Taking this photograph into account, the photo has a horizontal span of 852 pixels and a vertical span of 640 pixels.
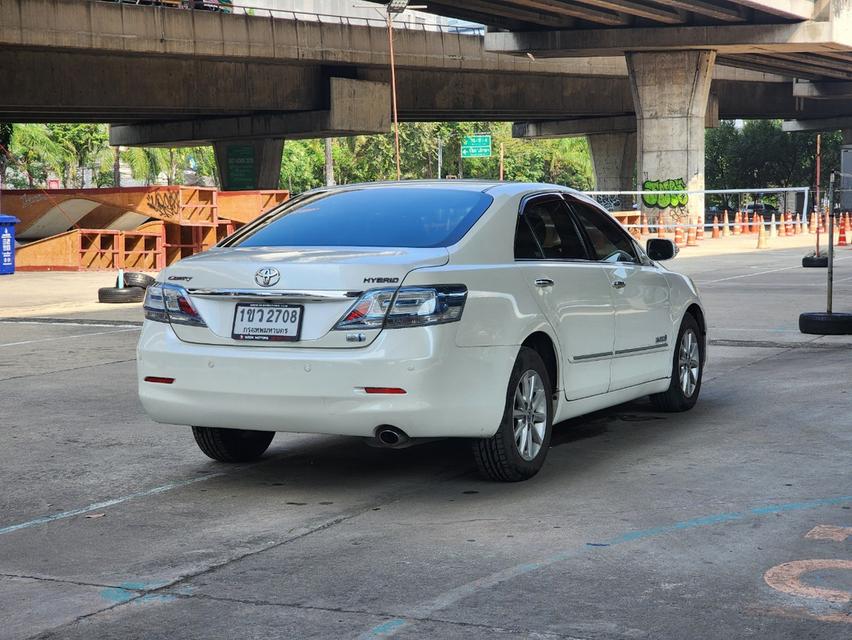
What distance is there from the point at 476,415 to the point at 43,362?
7.85 metres

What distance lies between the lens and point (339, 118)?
50.8 metres

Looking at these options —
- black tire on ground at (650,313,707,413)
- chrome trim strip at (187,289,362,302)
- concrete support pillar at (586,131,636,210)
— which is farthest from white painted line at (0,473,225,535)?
concrete support pillar at (586,131,636,210)

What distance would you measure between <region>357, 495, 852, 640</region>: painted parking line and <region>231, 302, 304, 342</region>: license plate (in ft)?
5.93

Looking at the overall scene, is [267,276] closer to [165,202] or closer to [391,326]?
[391,326]

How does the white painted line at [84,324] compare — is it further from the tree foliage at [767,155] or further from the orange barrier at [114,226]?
the tree foliage at [767,155]

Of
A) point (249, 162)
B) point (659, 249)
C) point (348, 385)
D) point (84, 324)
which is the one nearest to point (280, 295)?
point (348, 385)

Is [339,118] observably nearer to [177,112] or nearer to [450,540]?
[177,112]

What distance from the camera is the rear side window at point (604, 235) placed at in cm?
832

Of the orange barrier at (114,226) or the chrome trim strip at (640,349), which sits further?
the orange barrier at (114,226)

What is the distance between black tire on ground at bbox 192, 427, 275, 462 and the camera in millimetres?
7648

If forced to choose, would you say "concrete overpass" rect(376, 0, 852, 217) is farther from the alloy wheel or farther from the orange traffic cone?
the alloy wheel

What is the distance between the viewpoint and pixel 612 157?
74.1 meters

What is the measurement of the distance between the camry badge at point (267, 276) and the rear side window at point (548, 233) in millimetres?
1374

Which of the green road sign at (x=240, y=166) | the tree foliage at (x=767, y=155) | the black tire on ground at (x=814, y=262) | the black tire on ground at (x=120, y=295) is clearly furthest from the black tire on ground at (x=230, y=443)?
the tree foliage at (x=767, y=155)
